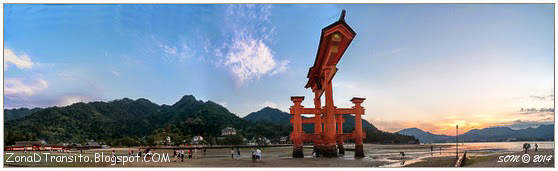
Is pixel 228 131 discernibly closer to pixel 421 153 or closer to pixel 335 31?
pixel 421 153

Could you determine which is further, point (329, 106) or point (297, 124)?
point (297, 124)

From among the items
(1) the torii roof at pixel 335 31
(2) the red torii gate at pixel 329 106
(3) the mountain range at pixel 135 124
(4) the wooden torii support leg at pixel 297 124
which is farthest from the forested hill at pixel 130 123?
(1) the torii roof at pixel 335 31

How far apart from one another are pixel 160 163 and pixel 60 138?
36810 millimetres

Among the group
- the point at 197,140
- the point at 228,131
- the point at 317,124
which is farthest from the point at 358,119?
the point at 228,131

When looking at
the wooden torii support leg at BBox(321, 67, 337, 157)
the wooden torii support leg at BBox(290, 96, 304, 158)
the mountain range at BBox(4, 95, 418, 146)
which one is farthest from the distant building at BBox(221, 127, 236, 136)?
the wooden torii support leg at BBox(321, 67, 337, 157)

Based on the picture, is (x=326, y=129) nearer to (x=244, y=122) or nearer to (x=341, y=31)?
(x=341, y=31)

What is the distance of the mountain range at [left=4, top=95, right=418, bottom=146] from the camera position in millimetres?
42000

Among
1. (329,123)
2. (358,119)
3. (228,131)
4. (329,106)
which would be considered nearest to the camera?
(329,123)

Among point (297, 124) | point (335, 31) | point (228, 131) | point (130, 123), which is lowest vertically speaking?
point (228, 131)

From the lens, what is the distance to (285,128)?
6769 centimetres

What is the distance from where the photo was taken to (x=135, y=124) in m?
58.0

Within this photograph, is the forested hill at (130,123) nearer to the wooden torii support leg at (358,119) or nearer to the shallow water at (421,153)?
the wooden torii support leg at (358,119)

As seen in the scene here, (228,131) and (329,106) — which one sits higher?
(329,106)

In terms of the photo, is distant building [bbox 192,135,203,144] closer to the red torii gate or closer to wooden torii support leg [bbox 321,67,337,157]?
the red torii gate
